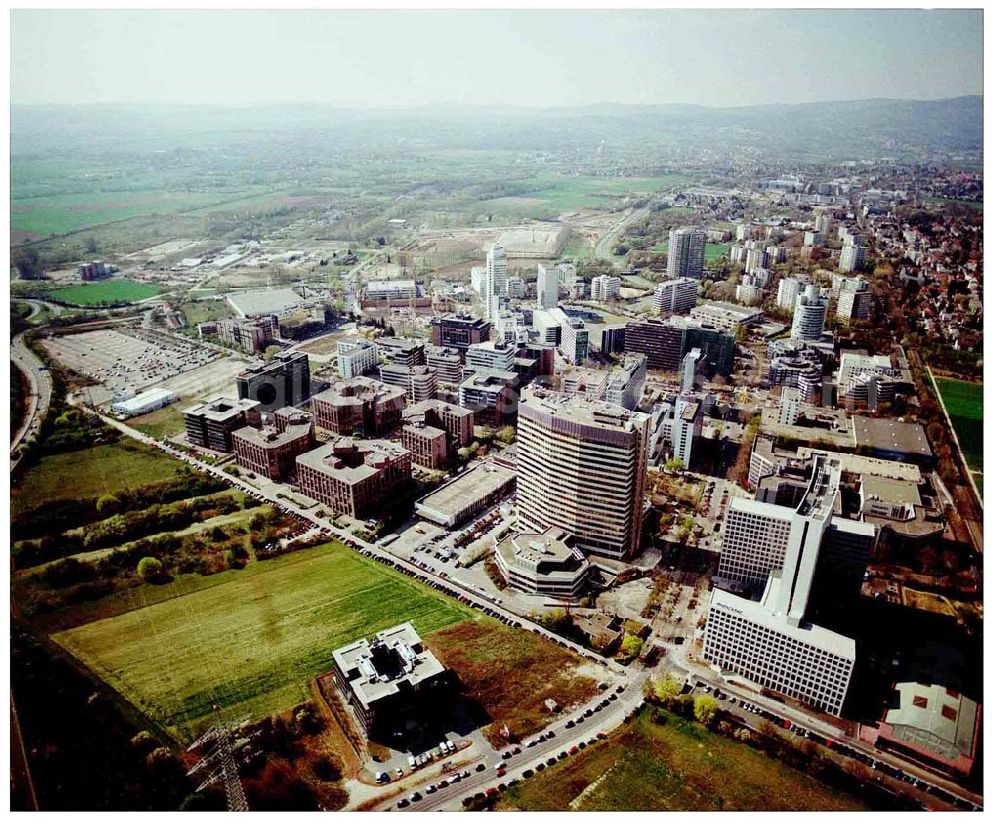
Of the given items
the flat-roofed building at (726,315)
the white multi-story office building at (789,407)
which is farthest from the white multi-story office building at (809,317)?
the white multi-story office building at (789,407)

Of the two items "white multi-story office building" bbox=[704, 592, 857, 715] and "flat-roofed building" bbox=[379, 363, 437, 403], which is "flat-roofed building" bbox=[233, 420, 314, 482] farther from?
"white multi-story office building" bbox=[704, 592, 857, 715]

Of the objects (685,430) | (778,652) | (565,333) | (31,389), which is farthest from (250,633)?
(565,333)

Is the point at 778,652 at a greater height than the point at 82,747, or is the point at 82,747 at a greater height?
the point at 778,652

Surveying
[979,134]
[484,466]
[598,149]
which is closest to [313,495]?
[484,466]

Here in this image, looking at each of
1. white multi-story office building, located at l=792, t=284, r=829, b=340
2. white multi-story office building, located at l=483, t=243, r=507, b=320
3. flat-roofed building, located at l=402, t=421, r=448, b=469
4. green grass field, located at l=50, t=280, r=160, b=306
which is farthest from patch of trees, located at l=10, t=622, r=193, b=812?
white multi-story office building, located at l=792, t=284, r=829, b=340

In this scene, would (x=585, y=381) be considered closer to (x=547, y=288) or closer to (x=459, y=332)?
(x=459, y=332)
